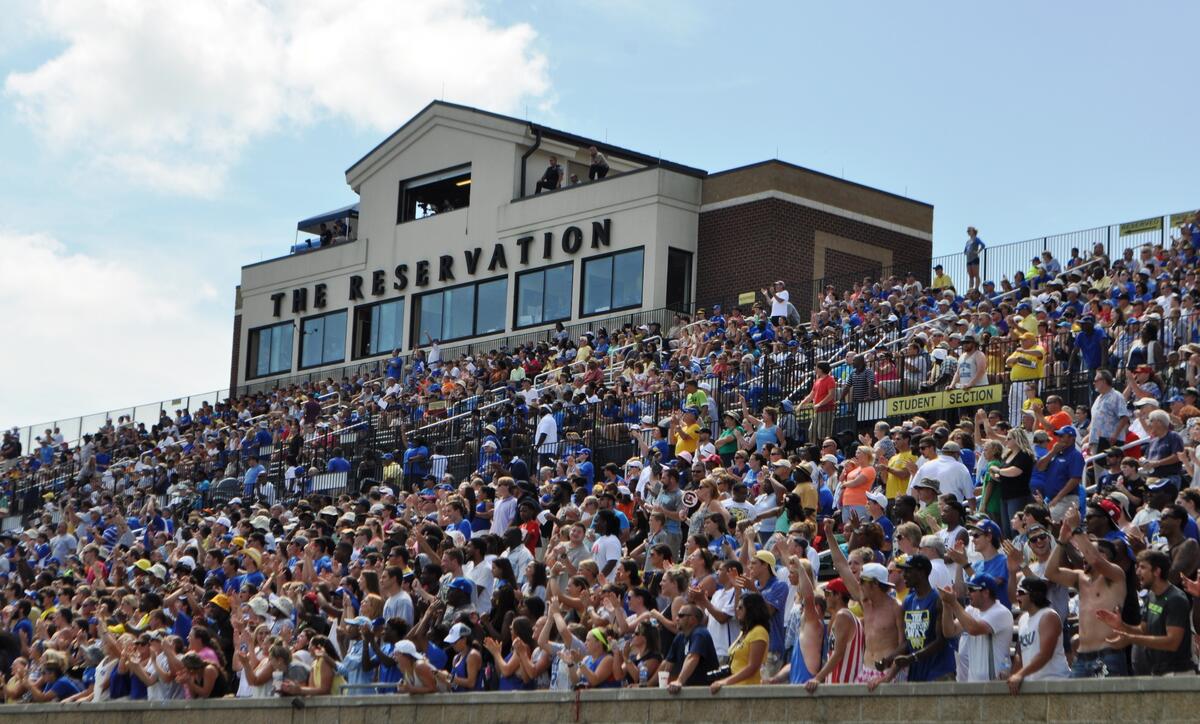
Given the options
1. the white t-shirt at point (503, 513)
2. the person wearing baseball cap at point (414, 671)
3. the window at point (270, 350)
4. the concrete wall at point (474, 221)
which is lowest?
the person wearing baseball cap at point (414, 671)

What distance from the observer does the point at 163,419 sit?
4478 cm

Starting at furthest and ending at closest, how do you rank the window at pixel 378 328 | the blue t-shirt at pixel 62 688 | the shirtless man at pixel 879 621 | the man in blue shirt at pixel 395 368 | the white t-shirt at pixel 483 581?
the window at pixel 378 328, the man in blue shirt at pixel 395 368, the blue t-shirt at pixel 62 688, the white t-shirt at pixel 483 581, the shirtless man at pixel 879 621

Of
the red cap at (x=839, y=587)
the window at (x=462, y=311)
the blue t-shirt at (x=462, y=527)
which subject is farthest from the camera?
the window at (x=462, y=311)

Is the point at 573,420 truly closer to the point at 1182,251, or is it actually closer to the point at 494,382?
the point at 494,382

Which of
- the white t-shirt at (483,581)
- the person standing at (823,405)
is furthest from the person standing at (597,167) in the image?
the white t-shirt at (483,581)

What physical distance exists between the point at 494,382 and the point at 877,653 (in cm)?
2344

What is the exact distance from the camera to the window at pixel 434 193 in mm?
43781

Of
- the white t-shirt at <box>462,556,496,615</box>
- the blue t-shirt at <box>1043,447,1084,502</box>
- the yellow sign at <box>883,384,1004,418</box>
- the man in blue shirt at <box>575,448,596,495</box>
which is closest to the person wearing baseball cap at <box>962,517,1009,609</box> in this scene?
the blue t-shirt at <box>1043,447,1084,502</box>

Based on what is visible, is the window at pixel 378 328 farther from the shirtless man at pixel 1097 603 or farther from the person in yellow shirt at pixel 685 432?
the shirtless man at pixel 1097 603

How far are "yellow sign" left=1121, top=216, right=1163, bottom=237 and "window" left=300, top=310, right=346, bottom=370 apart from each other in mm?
21744

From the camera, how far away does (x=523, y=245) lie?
134 ft

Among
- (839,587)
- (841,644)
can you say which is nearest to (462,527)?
(839,587)

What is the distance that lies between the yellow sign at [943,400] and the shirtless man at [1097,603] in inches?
384

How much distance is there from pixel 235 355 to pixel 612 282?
16189 mm
